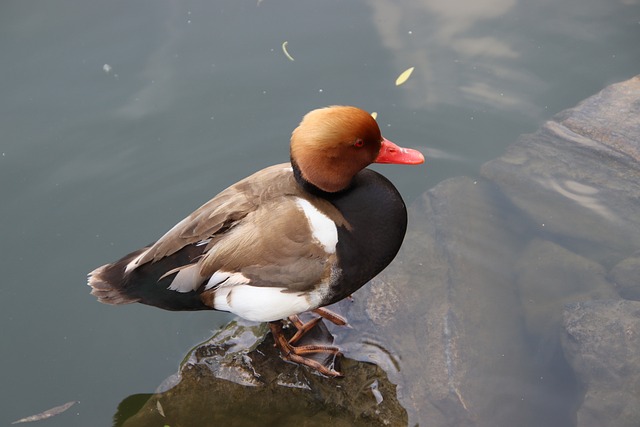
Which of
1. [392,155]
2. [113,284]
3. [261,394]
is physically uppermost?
[392,155]

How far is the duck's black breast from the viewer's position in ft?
11.7

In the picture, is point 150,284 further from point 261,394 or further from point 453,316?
point 453,316

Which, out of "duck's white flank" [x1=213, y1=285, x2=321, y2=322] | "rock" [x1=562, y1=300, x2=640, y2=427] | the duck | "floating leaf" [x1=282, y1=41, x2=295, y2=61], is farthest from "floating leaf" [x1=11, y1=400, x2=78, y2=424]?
"floating leaf" [x1=282, y1=41, x2=295, y2=61]

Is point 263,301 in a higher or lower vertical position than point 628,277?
higher

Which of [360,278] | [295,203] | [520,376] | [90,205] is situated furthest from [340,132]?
[90,205]

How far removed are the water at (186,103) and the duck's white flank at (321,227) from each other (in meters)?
1.12

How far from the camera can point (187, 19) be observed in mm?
5984

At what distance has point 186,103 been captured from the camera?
18.1 ft

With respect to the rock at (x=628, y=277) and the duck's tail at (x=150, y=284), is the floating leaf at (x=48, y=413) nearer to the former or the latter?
the duck's tail at (x=150, y=284)

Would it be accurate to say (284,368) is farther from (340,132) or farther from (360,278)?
(340,132)

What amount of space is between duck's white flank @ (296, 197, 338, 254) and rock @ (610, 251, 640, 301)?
5.91 ft

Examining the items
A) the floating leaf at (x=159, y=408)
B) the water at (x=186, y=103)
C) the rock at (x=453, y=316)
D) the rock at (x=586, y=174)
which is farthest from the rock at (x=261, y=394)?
the rock at (x=586, y=174)

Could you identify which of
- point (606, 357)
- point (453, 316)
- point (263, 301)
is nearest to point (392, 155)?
point (263, 301)

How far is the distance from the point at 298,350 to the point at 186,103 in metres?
2.39
